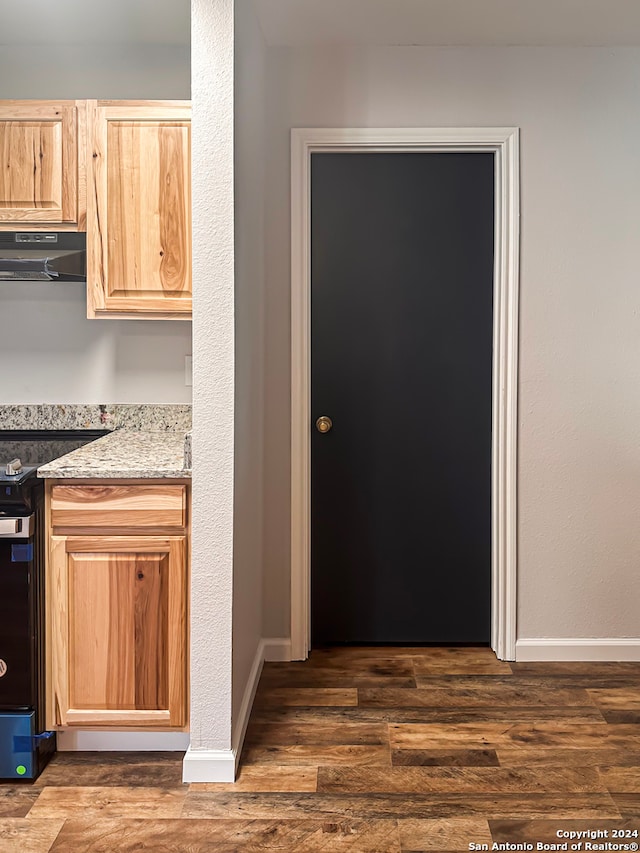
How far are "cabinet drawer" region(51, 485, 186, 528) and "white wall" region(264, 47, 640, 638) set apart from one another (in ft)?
2.87

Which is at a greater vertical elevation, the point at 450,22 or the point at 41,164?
the point at 450,22

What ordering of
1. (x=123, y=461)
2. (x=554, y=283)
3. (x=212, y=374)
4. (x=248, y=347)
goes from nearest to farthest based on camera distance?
(x=212, y=374)
(x=123, y=461)
(x=248, y=347)
(x=554, y=283)

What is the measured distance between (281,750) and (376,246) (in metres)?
1.90

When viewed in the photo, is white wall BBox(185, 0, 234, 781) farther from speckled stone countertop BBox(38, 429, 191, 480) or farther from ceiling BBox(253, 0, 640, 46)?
ceiling BBox(253, 0, 640, 46)

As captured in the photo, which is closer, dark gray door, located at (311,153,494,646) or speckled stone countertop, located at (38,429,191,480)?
speckled stone countertop, located at (38,429,191,480)

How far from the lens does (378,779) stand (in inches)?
85.0

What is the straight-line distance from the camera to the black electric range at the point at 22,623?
2.12 meters

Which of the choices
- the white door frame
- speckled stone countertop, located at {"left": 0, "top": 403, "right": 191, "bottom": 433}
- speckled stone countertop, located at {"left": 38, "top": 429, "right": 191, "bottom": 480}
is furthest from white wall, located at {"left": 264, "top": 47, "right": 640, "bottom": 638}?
speckled stone countertop, located at {"left": 38, "top": 429, "right": 191, "bottom": 480}

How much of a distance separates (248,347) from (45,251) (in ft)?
2.78

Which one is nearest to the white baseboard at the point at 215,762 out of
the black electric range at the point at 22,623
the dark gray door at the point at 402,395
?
the black electric range at the point at 22,623

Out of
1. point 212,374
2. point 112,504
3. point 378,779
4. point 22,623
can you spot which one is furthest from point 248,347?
point 378,779

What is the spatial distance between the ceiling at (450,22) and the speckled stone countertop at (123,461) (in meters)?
1.55

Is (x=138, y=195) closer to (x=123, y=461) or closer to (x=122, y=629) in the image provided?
(x=123, y=461)

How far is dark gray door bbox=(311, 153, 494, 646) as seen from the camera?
3037 mm
